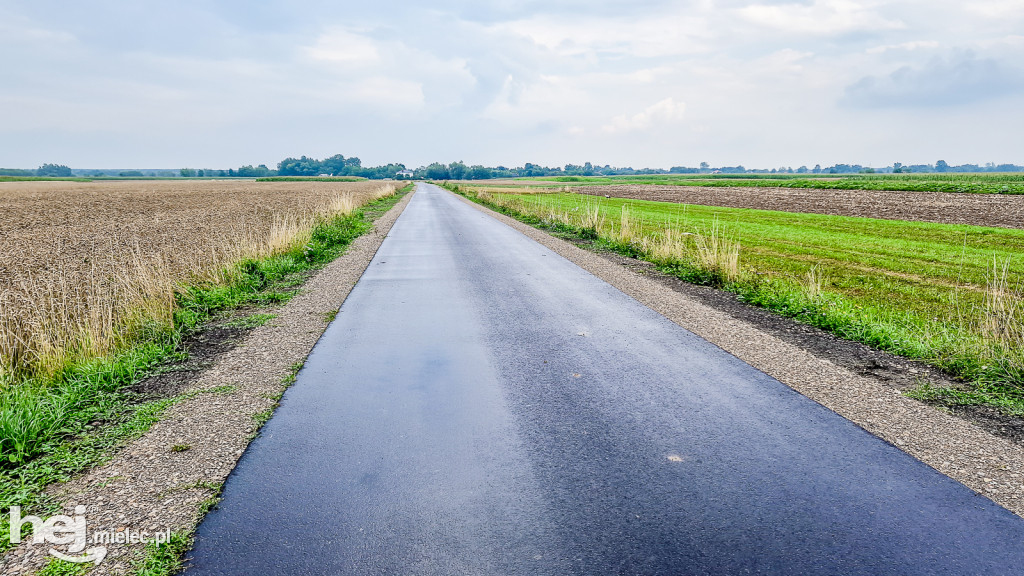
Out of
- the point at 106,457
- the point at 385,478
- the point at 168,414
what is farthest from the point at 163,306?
the point at 385,478

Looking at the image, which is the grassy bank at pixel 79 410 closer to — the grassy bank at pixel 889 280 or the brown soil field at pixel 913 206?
the grassy bank at pixel 889 280

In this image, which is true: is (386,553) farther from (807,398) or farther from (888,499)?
(807,398)

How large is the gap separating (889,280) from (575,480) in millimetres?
11827

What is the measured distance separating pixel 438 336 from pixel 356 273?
5892 millimetres

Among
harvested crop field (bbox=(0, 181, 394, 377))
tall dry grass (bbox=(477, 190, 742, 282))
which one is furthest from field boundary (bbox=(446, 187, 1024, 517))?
harvested crop field (bbox=(0, 181, 394, 377))

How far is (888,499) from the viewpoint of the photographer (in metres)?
3.69

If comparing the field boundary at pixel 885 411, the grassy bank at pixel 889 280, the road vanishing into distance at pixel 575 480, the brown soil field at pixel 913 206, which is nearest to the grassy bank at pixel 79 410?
the road vanishing into distance at pixel 575 480

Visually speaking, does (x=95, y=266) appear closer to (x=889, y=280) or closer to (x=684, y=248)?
(x=684, y=248)

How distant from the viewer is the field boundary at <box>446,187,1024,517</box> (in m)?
4.02

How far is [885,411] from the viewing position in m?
5.14

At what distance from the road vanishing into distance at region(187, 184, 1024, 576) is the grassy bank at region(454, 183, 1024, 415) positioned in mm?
2250

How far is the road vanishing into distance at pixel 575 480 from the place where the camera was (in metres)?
3.12

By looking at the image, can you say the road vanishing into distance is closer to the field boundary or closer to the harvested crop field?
the field boundary

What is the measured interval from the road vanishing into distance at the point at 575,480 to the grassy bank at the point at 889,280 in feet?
7.38
